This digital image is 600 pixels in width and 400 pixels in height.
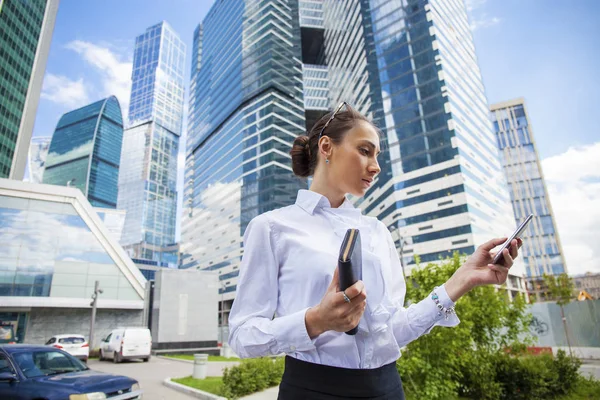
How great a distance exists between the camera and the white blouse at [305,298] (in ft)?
3.84

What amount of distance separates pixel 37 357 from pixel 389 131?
7110 cm

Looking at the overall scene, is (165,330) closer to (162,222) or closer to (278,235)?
(278,235)

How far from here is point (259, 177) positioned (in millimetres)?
88938

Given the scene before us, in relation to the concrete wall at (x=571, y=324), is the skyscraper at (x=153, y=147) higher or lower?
higher

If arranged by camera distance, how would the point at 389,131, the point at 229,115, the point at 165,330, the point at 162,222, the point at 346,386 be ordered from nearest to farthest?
the point at 346,386
the point at 165,330
the point at 389,131
the point at 229,115
the point at 162,222

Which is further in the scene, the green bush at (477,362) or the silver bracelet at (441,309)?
the green bush at (477,362)

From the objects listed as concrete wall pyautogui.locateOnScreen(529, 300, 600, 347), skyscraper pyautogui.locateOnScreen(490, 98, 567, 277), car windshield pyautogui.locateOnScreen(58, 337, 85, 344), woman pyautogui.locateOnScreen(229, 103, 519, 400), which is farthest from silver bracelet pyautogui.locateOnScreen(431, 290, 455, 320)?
skyscraper pyautogui.locateOnScreen(490, 98, 567, 277)

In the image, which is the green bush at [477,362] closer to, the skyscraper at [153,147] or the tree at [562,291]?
the tree at [562,291]

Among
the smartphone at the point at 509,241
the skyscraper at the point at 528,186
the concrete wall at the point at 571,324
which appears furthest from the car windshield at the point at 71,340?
the skyscraper at the point at 528,186

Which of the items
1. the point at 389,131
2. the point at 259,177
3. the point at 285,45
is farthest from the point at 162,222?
the point at 389,131

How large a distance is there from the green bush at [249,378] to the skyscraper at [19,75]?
6974cm

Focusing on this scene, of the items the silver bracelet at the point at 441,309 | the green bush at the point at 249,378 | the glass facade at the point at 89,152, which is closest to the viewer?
the silver bracelet at the point at 441,309

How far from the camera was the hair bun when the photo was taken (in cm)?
185

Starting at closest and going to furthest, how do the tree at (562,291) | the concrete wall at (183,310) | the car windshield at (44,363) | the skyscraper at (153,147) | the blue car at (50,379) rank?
the blue car at (50,379) → the car windshield at (44,363) → the tree at (562,291) → the concrete wall at (183,310) → the skyscraper at (153,147)
